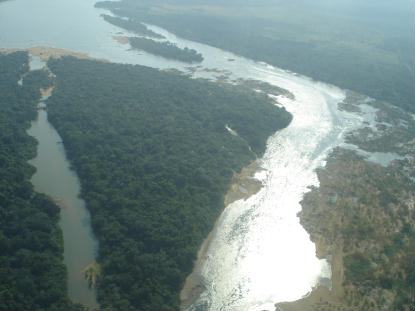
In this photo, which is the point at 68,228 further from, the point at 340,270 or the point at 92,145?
the point at 340,270

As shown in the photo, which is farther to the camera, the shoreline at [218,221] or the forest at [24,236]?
the shoreline at [218,221]

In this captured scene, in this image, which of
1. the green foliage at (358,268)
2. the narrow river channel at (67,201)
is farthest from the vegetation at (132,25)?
the green foliage at (358,268)

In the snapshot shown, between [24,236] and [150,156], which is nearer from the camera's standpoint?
[24,236]

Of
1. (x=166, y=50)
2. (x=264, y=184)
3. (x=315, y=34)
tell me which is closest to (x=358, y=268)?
(x=264, y=184)

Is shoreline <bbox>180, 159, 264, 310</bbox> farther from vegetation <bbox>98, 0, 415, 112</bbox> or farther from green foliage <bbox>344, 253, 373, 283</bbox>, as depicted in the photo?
vegetation <bbox>98, 0, 415, 112</bbox>

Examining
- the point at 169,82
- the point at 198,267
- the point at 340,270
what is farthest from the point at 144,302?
the point at 169,82

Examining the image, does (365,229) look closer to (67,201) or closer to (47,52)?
(67,201)

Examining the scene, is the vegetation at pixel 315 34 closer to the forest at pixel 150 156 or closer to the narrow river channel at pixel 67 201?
the forest at pixel 150 156
